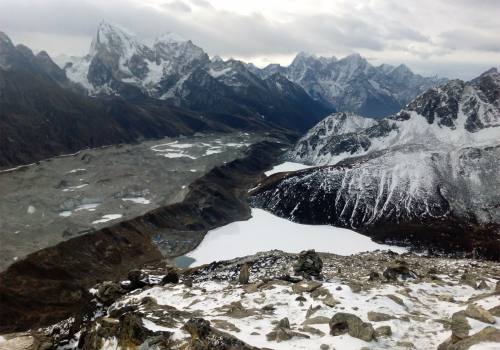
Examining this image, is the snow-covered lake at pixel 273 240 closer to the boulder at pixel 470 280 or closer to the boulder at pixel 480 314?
the boulder at pixel 470 280

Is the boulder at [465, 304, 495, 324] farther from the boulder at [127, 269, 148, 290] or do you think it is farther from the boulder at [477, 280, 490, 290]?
the boulder at [127, 269, 148, 290]

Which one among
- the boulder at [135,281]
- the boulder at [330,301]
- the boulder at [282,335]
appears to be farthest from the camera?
the boulder at [135,281]

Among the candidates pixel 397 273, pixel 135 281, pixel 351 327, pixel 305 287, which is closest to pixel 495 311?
pixel 351 327

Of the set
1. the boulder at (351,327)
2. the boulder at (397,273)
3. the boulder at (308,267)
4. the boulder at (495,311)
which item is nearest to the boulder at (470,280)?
the boulder at (397,273)

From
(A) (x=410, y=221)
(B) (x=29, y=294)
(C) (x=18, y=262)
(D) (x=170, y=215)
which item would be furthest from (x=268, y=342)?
(A) (x=410, y=221)

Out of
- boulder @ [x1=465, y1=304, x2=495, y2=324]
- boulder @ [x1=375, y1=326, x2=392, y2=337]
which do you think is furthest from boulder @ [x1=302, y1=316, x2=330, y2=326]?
boulder @ [x1=465, y1=304, x2=495, y2=324]

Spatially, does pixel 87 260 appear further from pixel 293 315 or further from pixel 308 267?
pixel 293 315

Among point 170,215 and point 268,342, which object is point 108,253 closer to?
point 170,215
